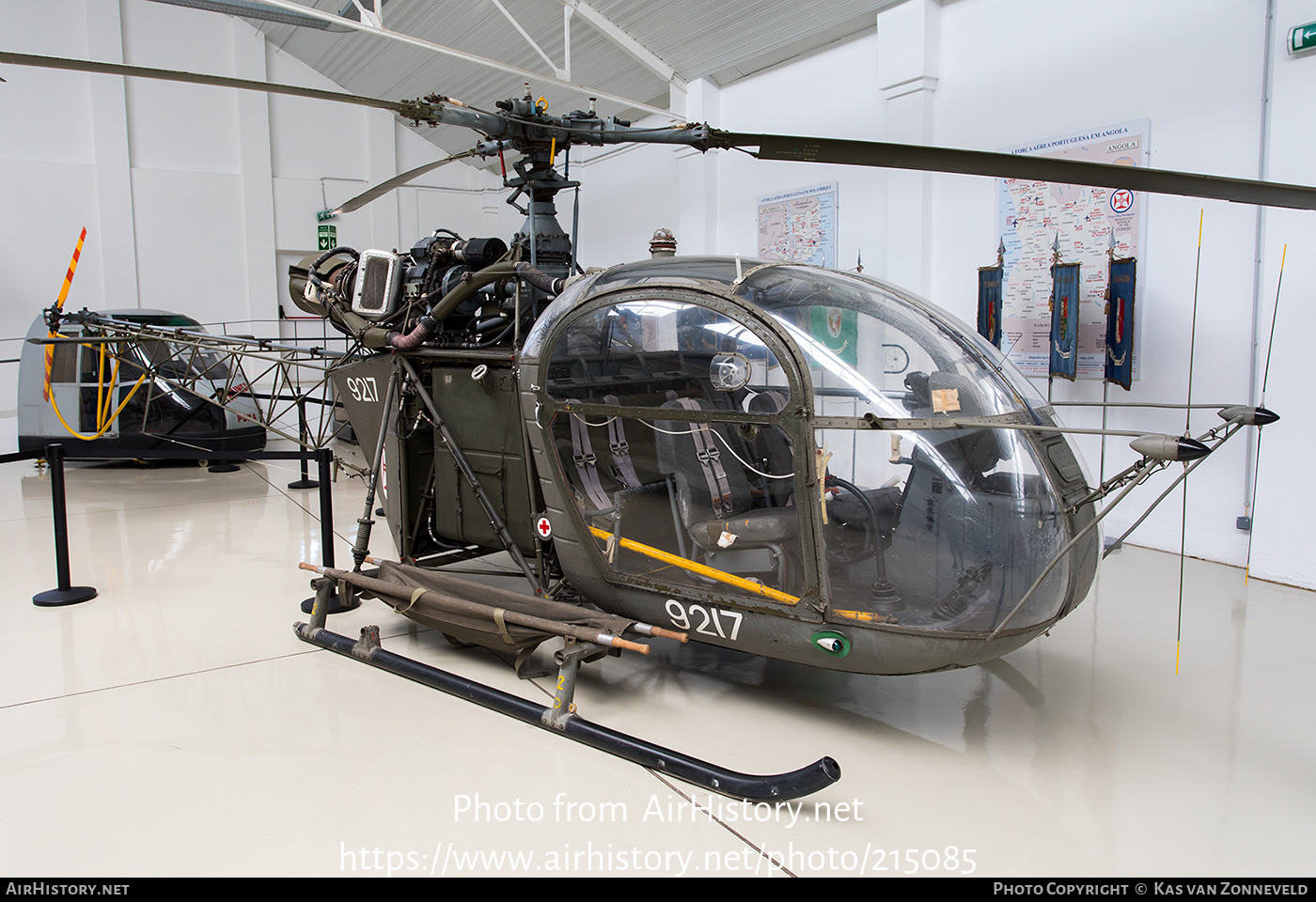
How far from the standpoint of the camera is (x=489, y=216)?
1322cm

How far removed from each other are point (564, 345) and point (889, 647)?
1.60m

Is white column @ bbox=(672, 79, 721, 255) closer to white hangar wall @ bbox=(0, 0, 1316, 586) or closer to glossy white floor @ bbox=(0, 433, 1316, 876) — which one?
white hangar wall @ bbox=(0, 0, 1316, 586)

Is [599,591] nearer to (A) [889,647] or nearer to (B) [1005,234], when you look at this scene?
(A) [889,647]

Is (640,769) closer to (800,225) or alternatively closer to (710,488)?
(710,488)

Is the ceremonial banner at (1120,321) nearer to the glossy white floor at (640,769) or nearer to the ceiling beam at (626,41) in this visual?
the glossy white floor at (640,769)

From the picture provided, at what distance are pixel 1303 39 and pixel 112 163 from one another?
1163 cm

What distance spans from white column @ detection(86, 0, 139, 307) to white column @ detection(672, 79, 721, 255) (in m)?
6.92

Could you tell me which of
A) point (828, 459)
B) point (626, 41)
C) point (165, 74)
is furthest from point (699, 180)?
point (828, 459)

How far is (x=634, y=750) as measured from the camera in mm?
2637

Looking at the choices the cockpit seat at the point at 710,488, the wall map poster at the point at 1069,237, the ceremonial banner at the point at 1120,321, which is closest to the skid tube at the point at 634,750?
the cockpit seat at the point at 710,488

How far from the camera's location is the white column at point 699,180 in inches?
326

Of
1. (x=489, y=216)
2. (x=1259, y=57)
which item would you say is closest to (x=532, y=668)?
(x=1259, y=57)

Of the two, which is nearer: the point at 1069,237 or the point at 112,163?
the point at 1069,237

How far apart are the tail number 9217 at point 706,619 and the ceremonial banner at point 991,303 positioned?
3771 millimetres
